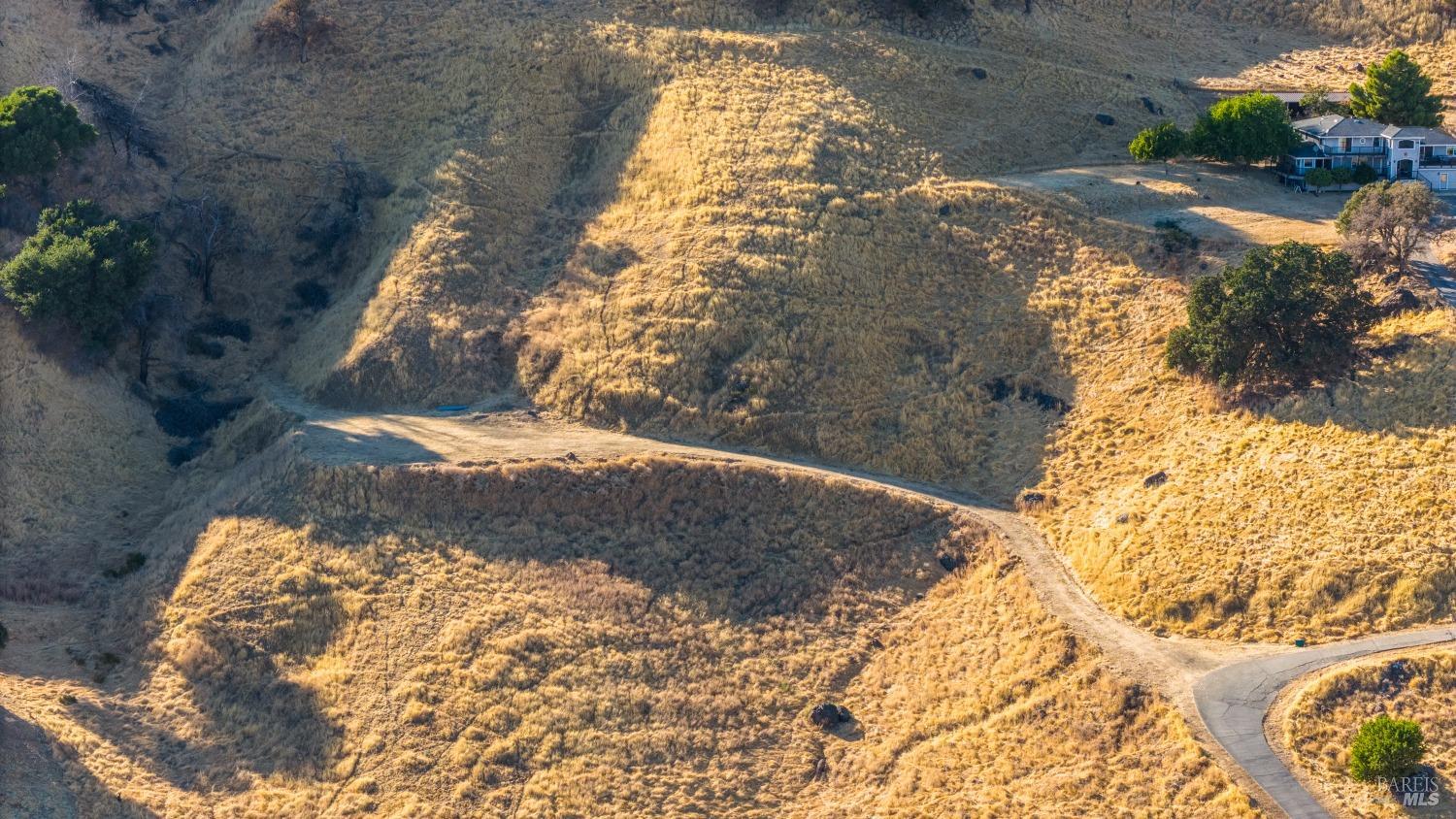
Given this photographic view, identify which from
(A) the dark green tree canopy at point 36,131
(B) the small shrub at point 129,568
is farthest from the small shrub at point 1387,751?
(A) the dark green tree canopy at point 36,131

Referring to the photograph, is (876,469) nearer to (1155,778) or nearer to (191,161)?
(1155,778)

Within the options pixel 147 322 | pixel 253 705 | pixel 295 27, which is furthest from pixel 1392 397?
pixel 295 27

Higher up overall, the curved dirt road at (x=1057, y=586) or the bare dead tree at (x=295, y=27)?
the bare dead tree at (x=295, y=27)

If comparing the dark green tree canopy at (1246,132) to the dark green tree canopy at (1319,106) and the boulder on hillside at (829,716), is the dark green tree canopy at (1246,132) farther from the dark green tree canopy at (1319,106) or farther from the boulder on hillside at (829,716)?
the boulder on hillside at (829,716)

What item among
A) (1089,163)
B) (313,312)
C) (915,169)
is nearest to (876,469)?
(915,169)

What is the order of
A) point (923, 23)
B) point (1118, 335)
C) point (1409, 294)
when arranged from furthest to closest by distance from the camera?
point (923, 23) → point (1118, 335) → point (1409, 294)

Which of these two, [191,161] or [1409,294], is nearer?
[1409,294]

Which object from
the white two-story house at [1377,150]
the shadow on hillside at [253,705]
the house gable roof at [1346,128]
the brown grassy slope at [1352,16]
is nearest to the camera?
the shadow on hillside at [253,705]
